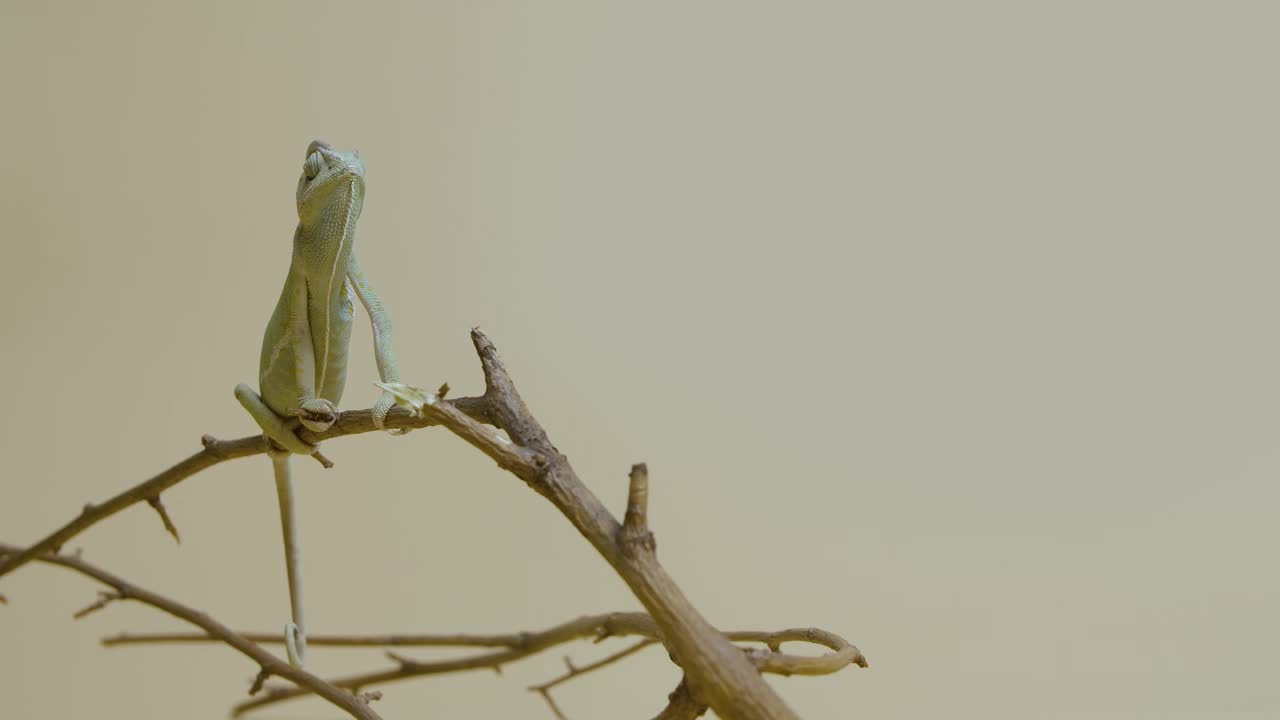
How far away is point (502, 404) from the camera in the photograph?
0.91 m

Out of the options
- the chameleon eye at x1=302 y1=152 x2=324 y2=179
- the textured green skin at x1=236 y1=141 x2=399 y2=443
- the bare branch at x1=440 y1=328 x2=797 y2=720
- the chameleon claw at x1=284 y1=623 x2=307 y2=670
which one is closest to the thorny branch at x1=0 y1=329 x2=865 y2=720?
the bare branch at x1=440 y1=328 x2=797 y2=720

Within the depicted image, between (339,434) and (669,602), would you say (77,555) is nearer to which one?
(339,434)

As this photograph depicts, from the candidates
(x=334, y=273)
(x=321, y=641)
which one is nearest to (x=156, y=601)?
(x=321, y=641)

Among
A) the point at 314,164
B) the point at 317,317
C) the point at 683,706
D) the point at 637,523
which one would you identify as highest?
the point at 314,164

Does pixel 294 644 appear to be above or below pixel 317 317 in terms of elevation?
below

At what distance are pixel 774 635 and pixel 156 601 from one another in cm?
85

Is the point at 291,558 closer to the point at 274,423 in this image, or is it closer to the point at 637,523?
the point at 274,423

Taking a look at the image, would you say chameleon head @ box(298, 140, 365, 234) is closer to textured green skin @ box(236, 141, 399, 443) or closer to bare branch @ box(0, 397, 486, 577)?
textured green skin @ box(236, 141, 399, 443)

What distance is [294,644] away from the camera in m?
1.35

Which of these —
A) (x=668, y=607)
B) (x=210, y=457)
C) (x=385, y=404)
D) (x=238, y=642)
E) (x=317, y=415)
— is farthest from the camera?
(x=238, y=642)

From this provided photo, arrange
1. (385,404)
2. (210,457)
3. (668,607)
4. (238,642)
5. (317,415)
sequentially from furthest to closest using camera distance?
1. (238,642)
2. (210,457)
3. (317,415)
4. (385,404)
5. (668,607)

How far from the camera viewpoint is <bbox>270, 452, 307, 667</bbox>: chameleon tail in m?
1.34

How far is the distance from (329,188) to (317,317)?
0.15 metres

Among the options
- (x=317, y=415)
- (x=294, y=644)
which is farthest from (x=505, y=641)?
(x=317, y=415)
